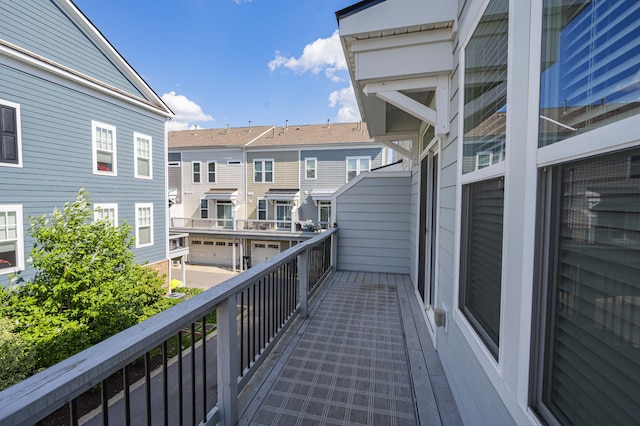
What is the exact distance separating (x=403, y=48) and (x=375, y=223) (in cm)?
338

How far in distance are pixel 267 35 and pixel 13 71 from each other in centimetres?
987

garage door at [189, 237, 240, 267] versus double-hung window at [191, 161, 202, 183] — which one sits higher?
double-hung window at [191, 161, 202, 183]

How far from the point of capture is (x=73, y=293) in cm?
465

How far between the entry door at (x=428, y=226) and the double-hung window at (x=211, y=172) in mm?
13834

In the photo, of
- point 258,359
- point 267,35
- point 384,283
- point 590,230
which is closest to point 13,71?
point 258,359

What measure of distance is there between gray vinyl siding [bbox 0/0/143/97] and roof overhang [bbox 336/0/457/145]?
721cm

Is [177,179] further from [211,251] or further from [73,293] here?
[73,293]

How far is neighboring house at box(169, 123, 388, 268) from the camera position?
14.1 metres

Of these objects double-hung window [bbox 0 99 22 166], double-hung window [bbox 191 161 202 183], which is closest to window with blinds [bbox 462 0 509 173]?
double-hung window [bbox 0 99 22 166]

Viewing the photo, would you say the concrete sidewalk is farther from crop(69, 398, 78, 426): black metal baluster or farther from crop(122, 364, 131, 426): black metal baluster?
crop(69, 398, 78, 426): black metal baluster

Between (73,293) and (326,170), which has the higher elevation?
(326,170)

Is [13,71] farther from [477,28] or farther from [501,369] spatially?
[501,369]

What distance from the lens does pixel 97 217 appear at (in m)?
7.15

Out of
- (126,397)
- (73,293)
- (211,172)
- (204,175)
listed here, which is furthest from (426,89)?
(204,175)
